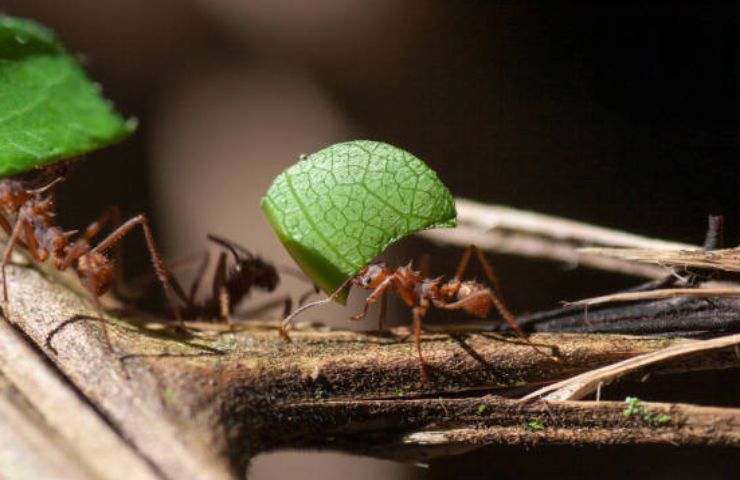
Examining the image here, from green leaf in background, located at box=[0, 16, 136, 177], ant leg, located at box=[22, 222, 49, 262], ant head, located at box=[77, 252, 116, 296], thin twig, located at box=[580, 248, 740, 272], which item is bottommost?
ant head, located at box=[77, 252, 116, 296]

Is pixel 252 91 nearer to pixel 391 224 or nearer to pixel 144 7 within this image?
pixel 144 7

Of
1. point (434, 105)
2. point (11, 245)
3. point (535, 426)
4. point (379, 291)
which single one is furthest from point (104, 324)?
point (434, 105)

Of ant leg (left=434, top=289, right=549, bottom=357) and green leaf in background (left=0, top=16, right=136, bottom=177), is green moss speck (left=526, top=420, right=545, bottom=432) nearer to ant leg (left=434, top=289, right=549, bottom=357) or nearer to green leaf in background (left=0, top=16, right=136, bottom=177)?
ant leg (left=434, top=289, right=549, bottom=357)

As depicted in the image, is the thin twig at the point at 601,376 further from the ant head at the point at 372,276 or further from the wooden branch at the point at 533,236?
the ant head at the point at 372,276

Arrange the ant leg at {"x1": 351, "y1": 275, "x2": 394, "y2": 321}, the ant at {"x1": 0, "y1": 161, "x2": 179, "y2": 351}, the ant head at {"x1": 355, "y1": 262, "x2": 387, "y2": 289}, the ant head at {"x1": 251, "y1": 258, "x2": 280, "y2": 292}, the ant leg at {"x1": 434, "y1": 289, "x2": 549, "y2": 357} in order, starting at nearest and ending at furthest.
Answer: the ant leg at {"x1": 434, "y1": 289, "x2": 549, "y2": 357} → the ant at {"x1": 0, "y1": 161, "x2": 179, "y2": 351} → the ant leg at {"x1": 351, "y1": 275, "x2": 394, "y2": 321} → the ant head at {"x1": 355, "y1": 262, "x2": 387, "y2": 289} → the ant head at {"x1": 251, "y1": 258, "x2": 280, "y2": 292}

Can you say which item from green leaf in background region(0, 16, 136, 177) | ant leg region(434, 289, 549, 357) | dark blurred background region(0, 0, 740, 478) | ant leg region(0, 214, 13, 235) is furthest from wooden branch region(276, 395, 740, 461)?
ant leg region(0, 214, 13, 235)

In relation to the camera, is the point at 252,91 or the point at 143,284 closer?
the point at 143,284

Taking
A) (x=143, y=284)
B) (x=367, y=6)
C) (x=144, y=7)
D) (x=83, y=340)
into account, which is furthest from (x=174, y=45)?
(x=83, y=340)
